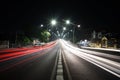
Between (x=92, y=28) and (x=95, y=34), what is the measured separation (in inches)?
197

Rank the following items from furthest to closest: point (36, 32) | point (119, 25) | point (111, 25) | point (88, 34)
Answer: point (88, 34) < point (36, 32) < point (111, 25) < point (119, 25)

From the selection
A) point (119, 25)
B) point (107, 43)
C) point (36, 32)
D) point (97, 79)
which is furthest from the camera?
point (36, 32)

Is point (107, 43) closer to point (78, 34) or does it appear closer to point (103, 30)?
point (103, 30)

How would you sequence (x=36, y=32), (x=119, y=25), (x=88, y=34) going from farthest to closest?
(x=88, y=34) → (x=36, y=32) → (x=119, y=25)

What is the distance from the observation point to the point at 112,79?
9500mm

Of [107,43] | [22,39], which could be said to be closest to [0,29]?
[22,39]

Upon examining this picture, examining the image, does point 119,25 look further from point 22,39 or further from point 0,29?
point 0,29

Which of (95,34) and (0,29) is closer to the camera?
(0,29)

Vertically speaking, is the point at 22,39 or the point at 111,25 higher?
the point at 111,25

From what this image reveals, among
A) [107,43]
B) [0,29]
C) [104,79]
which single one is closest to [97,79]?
[104,79]

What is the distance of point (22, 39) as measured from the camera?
71188mm

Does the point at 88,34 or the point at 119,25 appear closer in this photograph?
the point at 119,25

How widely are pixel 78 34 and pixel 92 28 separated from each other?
12.1 metres

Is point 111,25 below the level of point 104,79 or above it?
above
